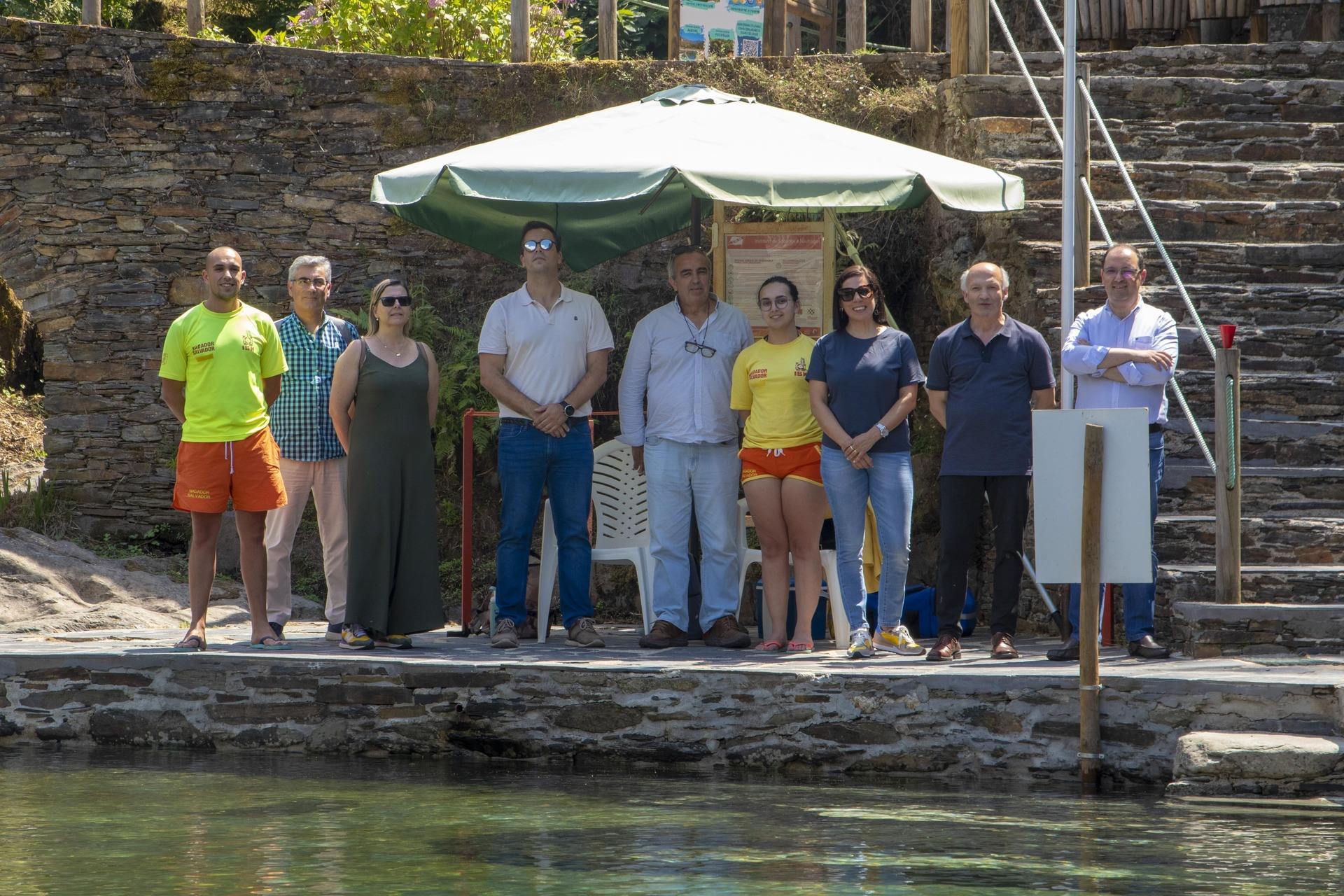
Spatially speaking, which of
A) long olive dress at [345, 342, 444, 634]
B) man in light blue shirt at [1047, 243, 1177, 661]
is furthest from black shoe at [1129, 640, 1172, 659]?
long olive dress at [345, 342, 444, 634]

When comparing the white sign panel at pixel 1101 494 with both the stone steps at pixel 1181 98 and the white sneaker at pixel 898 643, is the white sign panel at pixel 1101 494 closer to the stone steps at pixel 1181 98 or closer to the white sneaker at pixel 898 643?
the white sneaker at pixel 898 643

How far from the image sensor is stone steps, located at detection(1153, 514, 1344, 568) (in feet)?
22.6

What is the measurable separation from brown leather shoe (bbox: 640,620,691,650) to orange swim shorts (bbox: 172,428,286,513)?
1628 mm

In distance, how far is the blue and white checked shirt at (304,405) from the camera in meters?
7.14

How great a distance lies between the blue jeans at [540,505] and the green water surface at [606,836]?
111 cm

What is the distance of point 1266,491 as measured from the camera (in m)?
7.38

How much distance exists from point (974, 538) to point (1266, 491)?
1880mm

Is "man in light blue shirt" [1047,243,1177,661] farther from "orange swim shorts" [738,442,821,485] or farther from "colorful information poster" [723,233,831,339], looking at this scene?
"colorful information poster" [723,233,831,339]

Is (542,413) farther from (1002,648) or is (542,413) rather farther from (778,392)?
(1002,648)

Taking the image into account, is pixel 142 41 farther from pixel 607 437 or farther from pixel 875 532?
pixel 875 532

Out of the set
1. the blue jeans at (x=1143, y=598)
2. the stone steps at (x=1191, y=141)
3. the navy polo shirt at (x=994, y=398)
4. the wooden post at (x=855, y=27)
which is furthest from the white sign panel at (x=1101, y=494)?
the wooden post at (x=855, y=27)

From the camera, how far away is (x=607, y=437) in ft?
31.9

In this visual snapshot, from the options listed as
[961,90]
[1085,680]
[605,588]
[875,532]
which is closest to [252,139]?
[605,588]

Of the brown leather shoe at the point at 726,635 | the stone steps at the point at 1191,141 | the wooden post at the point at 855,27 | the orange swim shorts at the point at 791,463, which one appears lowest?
the brown leather shoe at the point at 726,635
